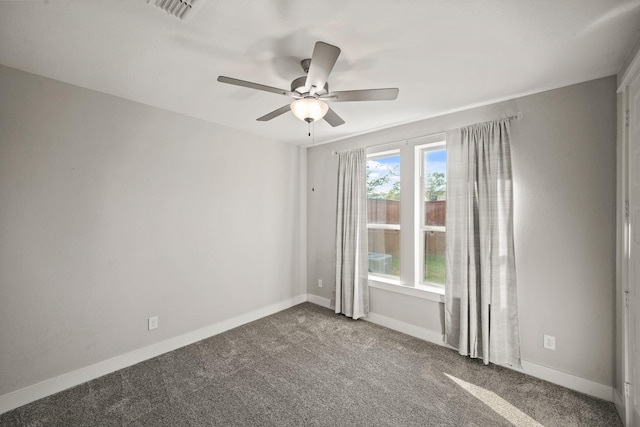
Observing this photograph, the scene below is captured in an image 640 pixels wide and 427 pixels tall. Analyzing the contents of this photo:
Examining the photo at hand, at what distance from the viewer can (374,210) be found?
3.80 m

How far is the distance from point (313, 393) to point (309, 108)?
2.17 metres

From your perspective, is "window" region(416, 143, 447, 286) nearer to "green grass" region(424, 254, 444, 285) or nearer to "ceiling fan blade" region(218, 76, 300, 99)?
"green grass" region(424, 254, 444, 285)

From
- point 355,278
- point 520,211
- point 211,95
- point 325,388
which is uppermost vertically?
point 211,95

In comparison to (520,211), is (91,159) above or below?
above

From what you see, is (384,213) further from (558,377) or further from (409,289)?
(558,377)

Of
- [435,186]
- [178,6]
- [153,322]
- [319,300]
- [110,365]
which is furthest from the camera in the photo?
[319,300]

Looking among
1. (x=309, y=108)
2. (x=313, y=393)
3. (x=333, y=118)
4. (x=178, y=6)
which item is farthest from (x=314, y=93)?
(x=313, y=393)

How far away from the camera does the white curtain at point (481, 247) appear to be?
101 inches

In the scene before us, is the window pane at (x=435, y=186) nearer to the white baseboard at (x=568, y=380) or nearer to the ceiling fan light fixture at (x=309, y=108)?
the white baseboard at (x=568, y=380)

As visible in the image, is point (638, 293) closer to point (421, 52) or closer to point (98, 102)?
point (421, 52)

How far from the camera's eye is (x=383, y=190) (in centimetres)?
371

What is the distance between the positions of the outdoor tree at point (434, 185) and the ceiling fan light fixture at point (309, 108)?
182cm

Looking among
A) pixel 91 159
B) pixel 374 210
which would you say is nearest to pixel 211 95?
pixel 91 159

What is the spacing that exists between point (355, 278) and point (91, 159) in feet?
9.96
